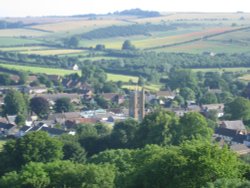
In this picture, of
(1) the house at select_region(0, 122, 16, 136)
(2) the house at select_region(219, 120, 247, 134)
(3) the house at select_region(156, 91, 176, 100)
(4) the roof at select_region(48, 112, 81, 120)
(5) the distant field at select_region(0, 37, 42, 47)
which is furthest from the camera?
(5) the distant field at select_region(0, 37, 42, 47)

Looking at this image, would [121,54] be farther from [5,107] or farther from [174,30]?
[5,107]

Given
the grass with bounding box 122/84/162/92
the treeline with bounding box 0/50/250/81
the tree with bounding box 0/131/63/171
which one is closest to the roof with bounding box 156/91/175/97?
the grass with bounding box 122/84/162/92

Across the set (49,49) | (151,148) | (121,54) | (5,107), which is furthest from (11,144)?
(49,49)

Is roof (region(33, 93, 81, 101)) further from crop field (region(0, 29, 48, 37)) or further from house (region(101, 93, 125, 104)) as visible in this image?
crop field (region(0, 29, 48, 37))

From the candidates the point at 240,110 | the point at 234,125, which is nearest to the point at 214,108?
the point at 240,110

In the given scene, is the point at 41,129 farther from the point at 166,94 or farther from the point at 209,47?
the point at 209,47

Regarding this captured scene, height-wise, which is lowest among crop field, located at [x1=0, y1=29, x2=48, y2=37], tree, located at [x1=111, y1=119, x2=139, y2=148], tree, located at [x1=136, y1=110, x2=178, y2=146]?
crop field, located at [x1=0, y1=29, x2=48, y2=37]

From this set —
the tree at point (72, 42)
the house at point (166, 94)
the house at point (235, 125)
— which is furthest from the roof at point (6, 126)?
the tree at point (72, 42)
